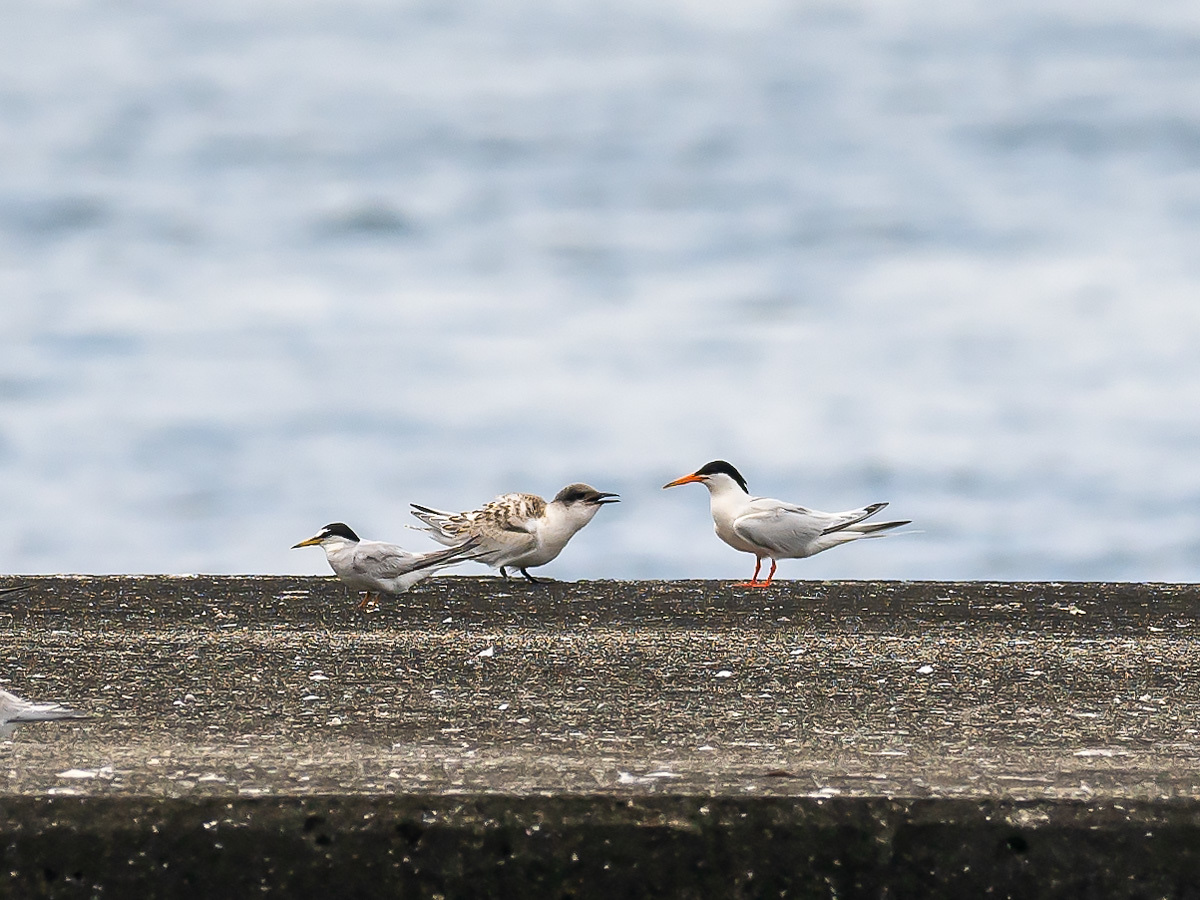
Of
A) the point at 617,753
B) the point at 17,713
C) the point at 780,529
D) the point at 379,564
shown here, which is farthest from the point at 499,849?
the point at 780,529

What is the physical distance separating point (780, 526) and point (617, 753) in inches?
132

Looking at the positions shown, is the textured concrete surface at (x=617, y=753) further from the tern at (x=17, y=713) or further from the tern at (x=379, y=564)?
the tern at (x=379, y=564)

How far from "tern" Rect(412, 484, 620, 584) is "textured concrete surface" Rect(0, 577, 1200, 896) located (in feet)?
3.97

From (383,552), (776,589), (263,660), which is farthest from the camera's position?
(776,589)

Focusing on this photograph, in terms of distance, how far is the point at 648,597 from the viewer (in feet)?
15.7

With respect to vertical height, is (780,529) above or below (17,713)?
above

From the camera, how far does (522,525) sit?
18.0ft

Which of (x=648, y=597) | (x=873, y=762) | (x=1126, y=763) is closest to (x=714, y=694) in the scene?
(x=873, y=762)

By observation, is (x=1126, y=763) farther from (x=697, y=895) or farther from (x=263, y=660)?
(x=263, y=660)

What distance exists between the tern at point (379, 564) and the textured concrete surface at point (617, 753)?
45 cm

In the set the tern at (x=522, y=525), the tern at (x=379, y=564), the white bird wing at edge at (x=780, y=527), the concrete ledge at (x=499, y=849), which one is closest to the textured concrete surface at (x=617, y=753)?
the concrete ledge at (x=499, y=849)

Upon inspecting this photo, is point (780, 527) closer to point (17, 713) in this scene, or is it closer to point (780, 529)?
point (780, 529)

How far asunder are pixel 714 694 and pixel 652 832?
40.6 inches

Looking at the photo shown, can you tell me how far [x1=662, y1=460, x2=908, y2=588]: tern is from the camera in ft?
18.9
